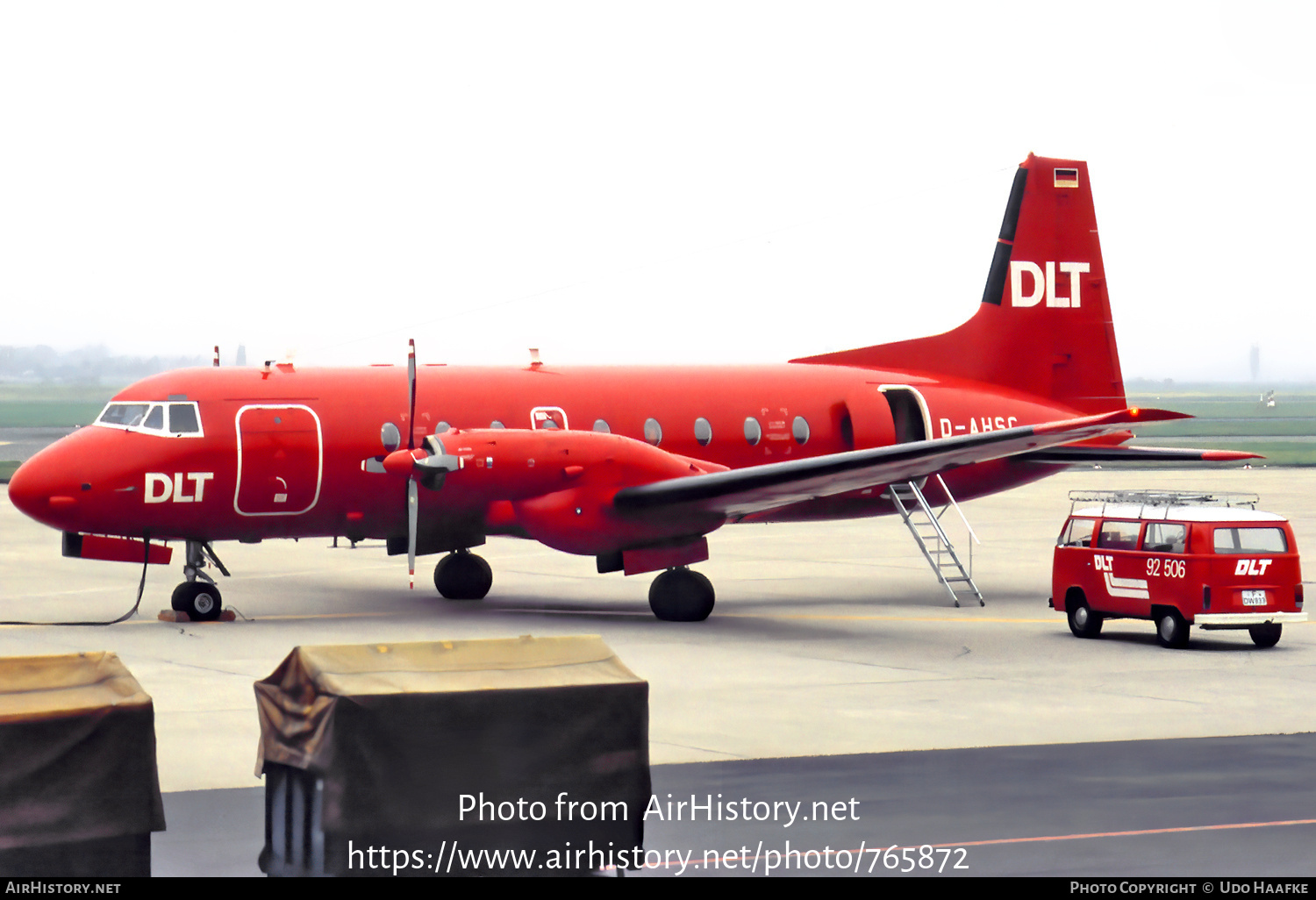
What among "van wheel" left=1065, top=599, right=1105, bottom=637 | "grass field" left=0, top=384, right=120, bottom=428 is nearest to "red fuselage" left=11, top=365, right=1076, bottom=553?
"van wheel" left=1065, top=599, right=1105, bottom=637

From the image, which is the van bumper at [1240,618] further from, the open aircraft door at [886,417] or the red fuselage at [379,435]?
the open aircraft door at [886,417]

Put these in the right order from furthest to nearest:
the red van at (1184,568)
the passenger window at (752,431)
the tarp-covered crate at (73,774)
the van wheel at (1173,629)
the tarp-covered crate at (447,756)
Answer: the passenger window at (752,431)
the van wheel at (1173,629)
the red van at (1184,568)
the tarp-covered crate at (447,756)
the tarp-covered crate at (73,774)

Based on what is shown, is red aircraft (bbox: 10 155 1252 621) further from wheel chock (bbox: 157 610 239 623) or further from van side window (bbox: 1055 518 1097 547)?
van side window (bbox: 1055 518 1097 547)

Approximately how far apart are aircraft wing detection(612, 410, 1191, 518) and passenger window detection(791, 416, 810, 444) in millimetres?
3098

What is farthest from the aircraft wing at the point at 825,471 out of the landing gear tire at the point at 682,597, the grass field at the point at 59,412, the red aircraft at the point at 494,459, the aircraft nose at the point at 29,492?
the grass field at the point at 59,412

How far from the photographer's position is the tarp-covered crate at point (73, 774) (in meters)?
7.20

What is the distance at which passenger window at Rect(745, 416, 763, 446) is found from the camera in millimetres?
23141

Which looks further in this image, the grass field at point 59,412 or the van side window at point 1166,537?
the grass field at point 59,412

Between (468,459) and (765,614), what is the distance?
180 inches

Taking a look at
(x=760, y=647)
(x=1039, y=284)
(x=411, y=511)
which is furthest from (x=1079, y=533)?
(x=411, y=511)

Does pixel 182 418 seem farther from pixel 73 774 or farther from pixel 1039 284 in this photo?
pixel 1039 284

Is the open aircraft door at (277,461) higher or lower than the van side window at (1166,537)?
higher

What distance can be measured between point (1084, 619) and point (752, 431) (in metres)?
6.08

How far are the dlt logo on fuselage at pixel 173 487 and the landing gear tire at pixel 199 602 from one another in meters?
1.12
